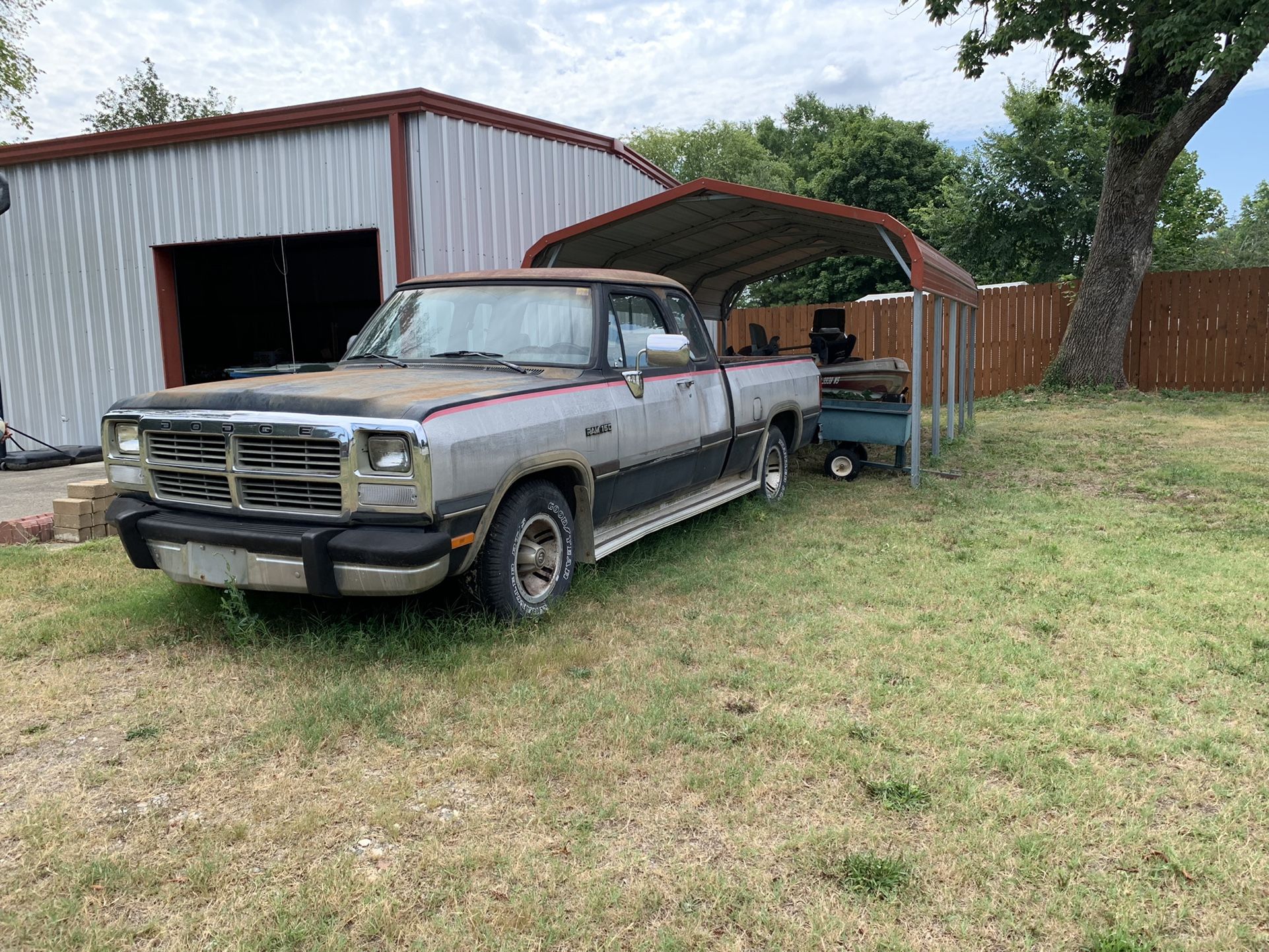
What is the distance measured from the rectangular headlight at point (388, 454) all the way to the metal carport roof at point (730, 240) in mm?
5165

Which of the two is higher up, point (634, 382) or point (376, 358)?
point (376, 358)

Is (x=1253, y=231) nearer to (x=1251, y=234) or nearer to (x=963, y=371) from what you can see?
(x=1251, y=234)

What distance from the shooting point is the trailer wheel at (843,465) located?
9.62 meters

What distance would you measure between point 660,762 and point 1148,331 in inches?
730

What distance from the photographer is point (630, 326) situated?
5.98 meters

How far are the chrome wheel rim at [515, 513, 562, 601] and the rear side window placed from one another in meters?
2.17

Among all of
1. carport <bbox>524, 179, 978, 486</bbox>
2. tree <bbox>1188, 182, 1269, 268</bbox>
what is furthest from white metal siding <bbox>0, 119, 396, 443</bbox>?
tree <bbox>1188, 182, 1269, 268</bbox>

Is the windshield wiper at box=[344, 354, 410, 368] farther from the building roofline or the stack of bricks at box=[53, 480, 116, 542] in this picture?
the building roofline

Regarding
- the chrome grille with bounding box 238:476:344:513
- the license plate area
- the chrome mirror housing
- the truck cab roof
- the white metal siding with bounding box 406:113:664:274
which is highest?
the white metal siding with bounding box 406:113:664:274

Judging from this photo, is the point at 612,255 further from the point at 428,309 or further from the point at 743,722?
the point at 743,722

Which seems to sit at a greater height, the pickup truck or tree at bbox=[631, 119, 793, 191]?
tree at bbox=[631, 119, 793, 191]

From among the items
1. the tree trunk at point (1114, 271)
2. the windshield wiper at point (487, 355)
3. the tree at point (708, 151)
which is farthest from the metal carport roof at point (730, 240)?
the tree at point (708, 151)

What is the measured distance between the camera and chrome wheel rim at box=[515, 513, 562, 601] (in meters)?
4.88

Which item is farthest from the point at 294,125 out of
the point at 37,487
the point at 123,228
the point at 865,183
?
the point at 865,183
